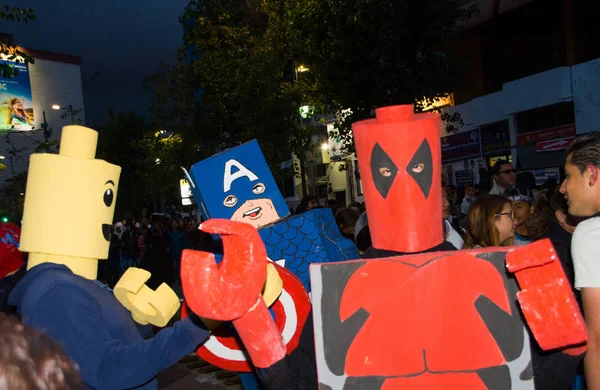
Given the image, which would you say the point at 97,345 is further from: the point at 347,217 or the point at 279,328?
the point at 347,217

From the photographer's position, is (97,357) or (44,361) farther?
(97,357)

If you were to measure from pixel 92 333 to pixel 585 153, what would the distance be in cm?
212

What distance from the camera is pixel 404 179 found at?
1.99 meters

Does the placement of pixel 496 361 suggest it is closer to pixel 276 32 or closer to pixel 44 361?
pixel 44 361

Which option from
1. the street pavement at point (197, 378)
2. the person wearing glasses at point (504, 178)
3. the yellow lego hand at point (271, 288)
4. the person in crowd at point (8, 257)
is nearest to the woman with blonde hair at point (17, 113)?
the street pavement at point (197, 378)

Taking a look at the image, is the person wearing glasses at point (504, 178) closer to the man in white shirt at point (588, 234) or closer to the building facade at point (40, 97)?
the man in white shirt at point (588, 234)

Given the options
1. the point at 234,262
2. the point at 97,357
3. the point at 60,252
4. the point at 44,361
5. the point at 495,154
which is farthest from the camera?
the point at 495,154

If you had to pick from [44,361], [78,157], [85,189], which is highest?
[78,157]

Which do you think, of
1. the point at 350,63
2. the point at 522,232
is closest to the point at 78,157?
the point at 522,232

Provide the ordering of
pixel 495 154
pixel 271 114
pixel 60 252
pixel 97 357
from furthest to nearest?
pixel 495 154 → pixel 271 114 → pixel 60 252 → pixel 97 357

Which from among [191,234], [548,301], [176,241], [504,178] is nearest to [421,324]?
[548,301]

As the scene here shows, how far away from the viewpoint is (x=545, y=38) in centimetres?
1523

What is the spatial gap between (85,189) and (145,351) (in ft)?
2.67

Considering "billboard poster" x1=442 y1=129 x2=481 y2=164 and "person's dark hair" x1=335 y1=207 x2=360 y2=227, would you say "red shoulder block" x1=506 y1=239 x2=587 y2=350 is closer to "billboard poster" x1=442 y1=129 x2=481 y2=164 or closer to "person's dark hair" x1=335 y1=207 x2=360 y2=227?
"person's dark hair" x1=335 y1=207 x2=360 y2=227
